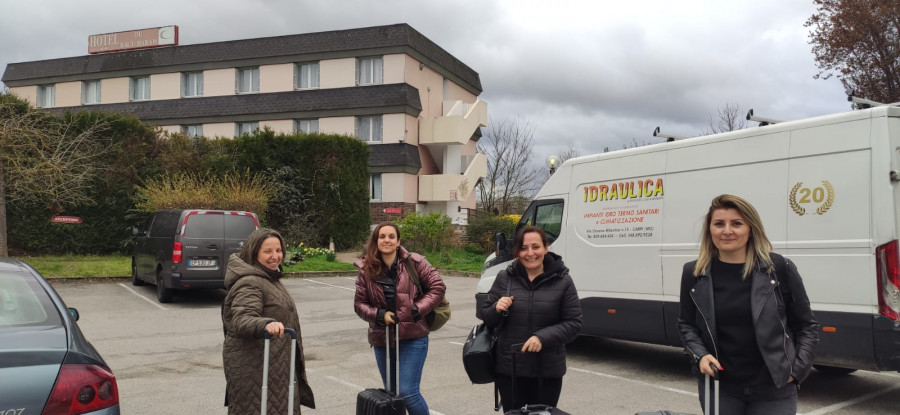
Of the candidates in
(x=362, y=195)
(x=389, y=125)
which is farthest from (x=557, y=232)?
(x=389, y=125)

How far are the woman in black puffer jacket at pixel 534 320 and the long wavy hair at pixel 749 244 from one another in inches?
36.1

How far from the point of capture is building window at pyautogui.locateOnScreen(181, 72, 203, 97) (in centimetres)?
3747

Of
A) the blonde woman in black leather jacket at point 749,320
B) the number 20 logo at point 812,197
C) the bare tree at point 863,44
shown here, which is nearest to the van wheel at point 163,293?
the number 20 logo at point 812,197

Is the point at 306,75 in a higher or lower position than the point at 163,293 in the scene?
higher

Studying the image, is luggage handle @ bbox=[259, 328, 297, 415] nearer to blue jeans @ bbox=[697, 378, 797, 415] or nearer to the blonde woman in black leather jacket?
the blonde woman in black leather jacket

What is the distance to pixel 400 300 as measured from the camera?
478cm

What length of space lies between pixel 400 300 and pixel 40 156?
1656 centimetres

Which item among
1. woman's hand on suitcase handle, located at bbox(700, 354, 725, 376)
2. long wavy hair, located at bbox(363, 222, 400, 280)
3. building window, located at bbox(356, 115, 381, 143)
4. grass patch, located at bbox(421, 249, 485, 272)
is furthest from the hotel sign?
woman's hand on suitcase handle, located at bbox(700, 354, 725, 376)

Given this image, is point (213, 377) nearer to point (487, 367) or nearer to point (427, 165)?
point (487, 367)

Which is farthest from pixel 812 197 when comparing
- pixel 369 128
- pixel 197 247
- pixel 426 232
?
pixel 369 128

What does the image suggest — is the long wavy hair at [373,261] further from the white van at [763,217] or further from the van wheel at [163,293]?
the van wheel at [163,293]

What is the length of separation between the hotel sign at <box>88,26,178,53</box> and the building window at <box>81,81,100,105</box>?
2.50m

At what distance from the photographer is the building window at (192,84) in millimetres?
37469

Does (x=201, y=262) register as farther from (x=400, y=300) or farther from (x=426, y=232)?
(x=426, y=232)
